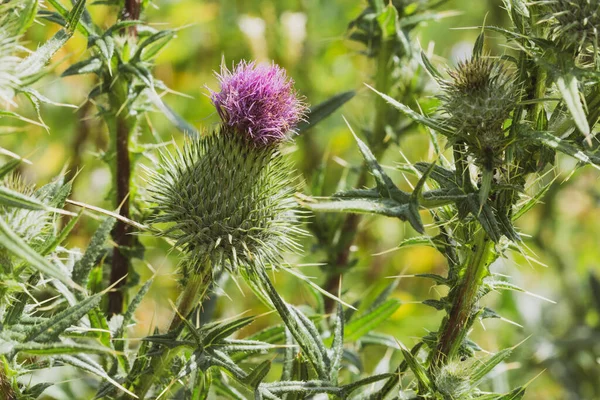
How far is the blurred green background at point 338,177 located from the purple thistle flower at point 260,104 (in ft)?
4.35

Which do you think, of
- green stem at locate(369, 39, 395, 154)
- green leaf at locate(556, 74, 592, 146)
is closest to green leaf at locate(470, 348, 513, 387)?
green leaf at locate(556, 74, 592, 146)

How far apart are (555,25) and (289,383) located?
1214mm

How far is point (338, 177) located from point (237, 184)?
275 cm

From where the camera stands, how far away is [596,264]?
4.91 m

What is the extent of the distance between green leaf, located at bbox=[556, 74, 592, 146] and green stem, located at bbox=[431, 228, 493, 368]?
46 cm

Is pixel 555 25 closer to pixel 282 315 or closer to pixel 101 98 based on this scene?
pixel 282 315

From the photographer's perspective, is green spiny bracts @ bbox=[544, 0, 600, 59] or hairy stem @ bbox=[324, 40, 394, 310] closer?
green spiny bracts @ bbox=[544, 0, 600, 59]

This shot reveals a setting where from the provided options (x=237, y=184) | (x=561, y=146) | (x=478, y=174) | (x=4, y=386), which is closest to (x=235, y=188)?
(x=237, y=184)

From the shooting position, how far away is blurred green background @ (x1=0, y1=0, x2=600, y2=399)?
399cm

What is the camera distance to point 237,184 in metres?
2.10

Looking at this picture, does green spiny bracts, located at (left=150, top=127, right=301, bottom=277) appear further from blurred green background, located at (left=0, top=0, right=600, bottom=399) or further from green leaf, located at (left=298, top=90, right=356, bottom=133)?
blurred green background, located at (left=0, top=0, right=600, bottom=399)

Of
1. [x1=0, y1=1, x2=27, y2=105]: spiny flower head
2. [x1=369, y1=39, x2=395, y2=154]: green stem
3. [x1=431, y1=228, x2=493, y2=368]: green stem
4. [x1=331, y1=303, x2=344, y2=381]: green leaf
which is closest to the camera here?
[x1=0, y1=1, x2=27, y2=105]: spiny flower head

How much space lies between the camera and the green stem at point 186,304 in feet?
6.57

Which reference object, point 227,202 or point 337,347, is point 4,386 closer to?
point 227,202
